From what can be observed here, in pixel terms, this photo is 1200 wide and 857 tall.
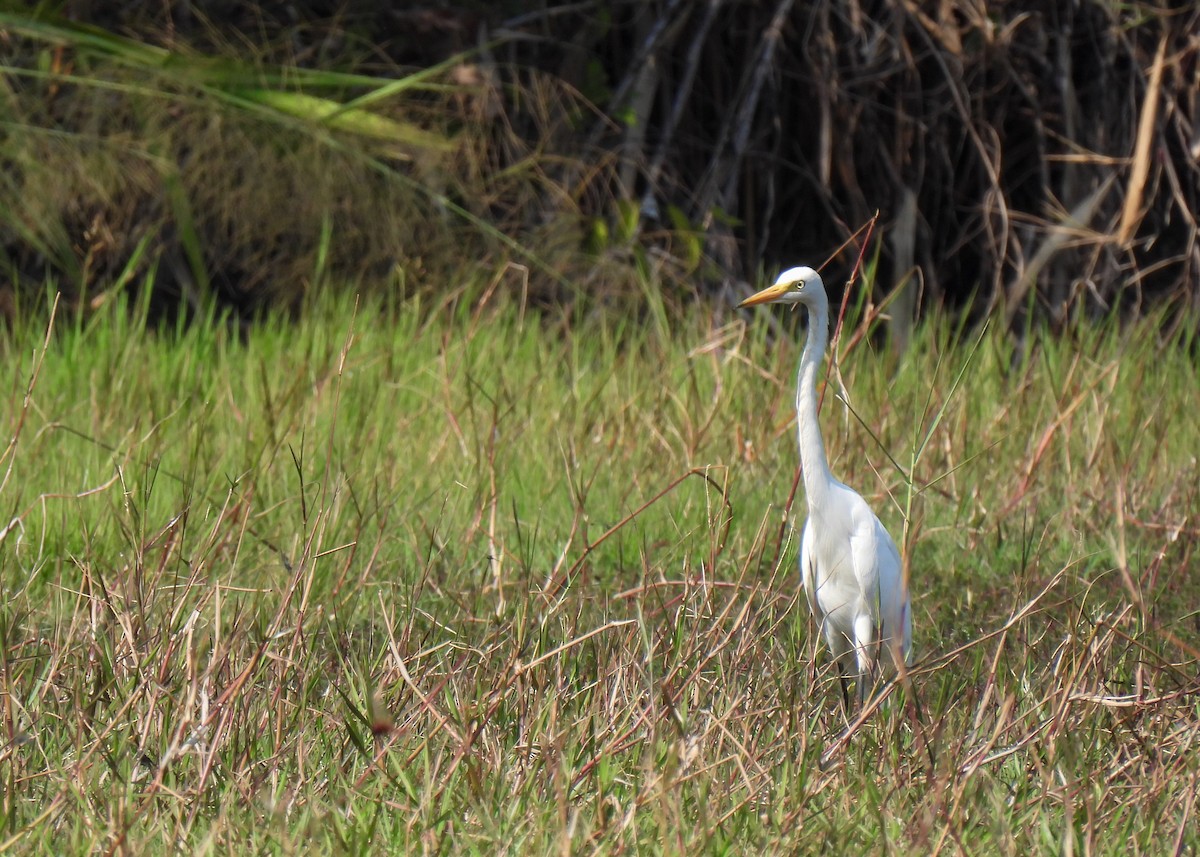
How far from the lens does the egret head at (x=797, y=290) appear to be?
5.53 ft

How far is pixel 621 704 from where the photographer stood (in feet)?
5.01

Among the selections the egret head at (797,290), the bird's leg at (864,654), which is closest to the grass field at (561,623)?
the bird's leg at (864,654)

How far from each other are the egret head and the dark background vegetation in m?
1.71

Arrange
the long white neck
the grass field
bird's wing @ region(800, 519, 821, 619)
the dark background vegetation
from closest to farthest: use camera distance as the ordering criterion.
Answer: the grass field → the long white neck → bird's wing @ region(800, 519, 821, 619) → the dark background vegetation

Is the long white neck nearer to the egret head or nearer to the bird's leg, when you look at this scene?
the egret head

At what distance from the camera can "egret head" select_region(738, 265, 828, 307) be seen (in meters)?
1.69

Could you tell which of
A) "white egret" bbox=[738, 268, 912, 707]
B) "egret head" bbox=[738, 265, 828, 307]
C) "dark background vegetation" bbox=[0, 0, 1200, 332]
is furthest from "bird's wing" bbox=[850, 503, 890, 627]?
"dark background vegetation" bbox=[0, 0, 1200, 332]

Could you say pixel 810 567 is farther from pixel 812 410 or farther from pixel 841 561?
pixel 812 410

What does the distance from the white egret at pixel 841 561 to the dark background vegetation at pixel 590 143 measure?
171 centimetres

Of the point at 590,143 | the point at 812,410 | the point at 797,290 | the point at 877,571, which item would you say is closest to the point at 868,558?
the point at 877,571

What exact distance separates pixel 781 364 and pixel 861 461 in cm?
39

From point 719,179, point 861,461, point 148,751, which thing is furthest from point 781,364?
point 148,751

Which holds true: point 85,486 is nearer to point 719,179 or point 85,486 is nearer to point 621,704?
point 621,704

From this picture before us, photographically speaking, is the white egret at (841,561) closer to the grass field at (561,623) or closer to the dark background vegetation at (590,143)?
the grass field at (561,623)
